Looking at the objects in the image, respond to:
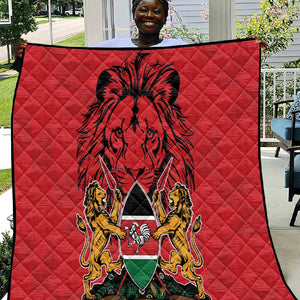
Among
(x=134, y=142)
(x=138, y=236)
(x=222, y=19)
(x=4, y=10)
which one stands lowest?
(x=138, y=236)

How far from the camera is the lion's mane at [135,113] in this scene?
2.37m

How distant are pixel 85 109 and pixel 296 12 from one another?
545 centimetres

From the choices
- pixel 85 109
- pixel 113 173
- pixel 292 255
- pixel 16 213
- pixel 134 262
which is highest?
pixel 85 109

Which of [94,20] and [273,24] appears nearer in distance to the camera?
[94,20]

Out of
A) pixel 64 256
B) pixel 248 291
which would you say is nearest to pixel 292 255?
pixel 248 291

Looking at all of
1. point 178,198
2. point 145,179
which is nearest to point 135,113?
point 145,179

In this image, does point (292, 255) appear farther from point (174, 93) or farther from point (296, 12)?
point (296, 12)

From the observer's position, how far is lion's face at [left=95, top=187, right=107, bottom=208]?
2373 millimetres

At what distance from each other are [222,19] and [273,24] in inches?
160

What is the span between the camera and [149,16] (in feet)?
9.14

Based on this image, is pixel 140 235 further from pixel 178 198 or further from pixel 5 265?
pixel 5 265

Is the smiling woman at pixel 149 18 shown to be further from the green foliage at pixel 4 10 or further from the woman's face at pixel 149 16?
the green foliage at pixel 4 10

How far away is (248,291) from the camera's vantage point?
2.37 meters

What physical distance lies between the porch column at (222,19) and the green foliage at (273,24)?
3.71 metres
